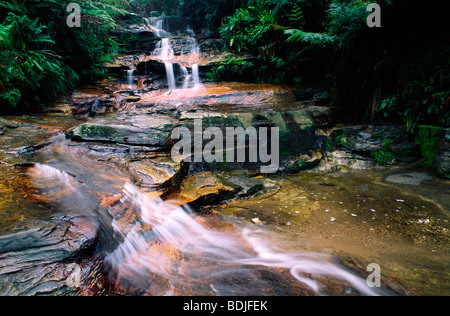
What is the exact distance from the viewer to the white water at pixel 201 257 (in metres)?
1.78

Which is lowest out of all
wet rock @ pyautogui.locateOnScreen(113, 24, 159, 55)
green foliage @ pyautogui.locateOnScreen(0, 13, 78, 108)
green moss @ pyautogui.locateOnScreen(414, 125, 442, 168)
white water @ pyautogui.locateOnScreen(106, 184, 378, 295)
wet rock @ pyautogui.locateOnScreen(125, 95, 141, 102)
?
white water @ pyautogui.locateOnScreen(106, 184, 378, 295)

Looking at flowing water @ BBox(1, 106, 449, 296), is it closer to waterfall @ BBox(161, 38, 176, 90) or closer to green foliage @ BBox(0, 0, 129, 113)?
green foliage @ BBox(0, 0, 129, 113)

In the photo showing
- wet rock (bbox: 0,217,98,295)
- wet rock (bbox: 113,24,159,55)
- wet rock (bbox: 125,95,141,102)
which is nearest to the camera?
wet rock (bbox: 0,217,98,295)

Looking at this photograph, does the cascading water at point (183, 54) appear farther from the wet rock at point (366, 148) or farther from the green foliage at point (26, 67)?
the wet rock at point (366, 148)

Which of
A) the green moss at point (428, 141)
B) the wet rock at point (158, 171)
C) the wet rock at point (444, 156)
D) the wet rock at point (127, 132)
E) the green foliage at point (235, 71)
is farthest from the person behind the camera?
the green foliage at point (235, 71)

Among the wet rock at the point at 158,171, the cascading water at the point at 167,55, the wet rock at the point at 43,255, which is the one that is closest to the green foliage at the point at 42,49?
the cascading water at the point at 167,55

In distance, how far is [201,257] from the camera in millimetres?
2268

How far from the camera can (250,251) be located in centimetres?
235

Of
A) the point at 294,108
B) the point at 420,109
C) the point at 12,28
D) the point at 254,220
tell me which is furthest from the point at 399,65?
the point at 12,28

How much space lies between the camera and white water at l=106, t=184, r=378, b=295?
178cm

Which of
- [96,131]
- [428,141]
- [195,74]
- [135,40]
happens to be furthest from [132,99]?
[428,141]

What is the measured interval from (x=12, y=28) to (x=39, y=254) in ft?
20.7

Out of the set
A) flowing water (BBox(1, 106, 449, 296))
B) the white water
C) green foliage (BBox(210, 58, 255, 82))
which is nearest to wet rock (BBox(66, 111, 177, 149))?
flowing water (BBox(1, 106, 449, 296))

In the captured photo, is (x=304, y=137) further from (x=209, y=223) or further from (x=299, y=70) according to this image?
(x=299, y=70)
